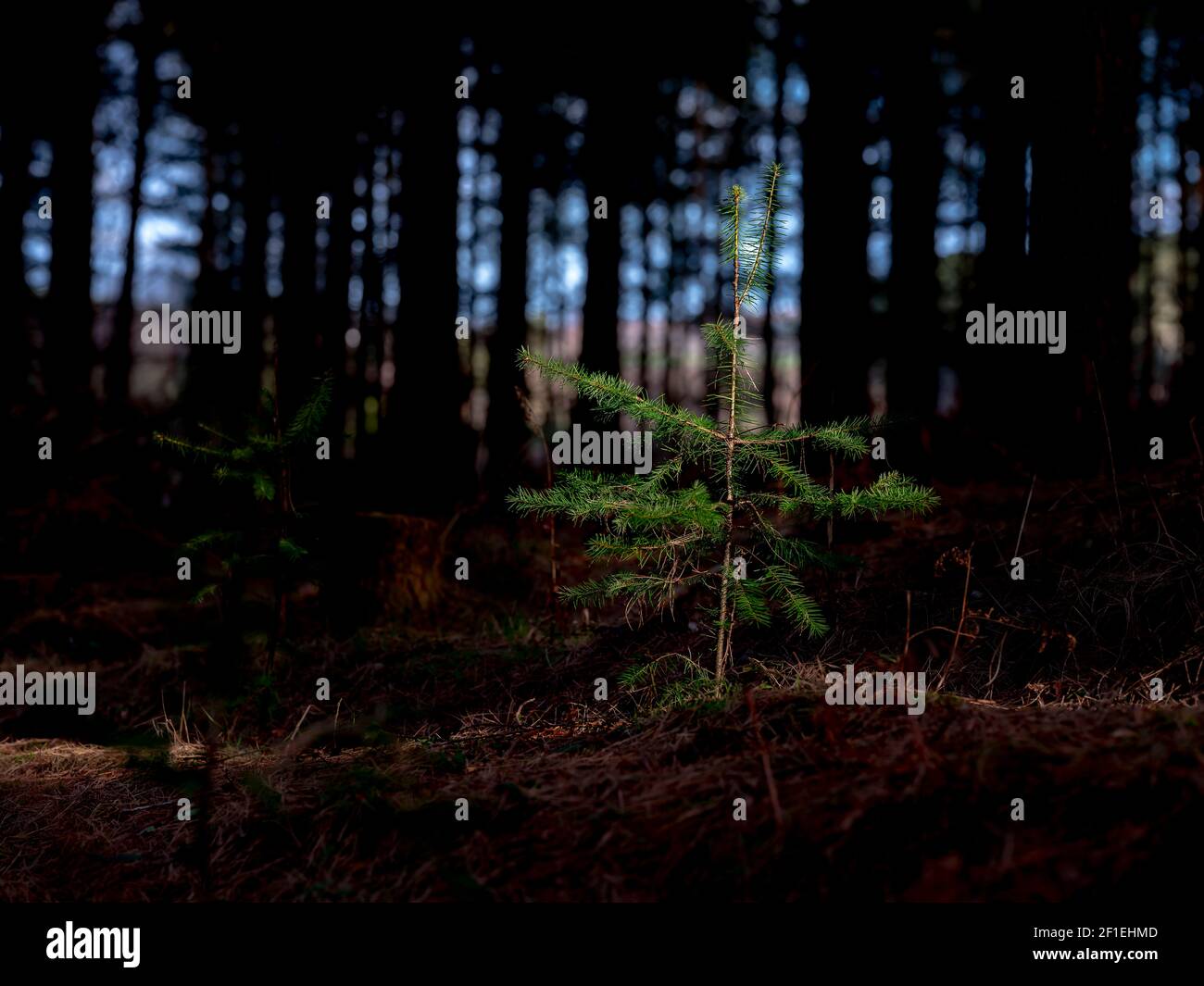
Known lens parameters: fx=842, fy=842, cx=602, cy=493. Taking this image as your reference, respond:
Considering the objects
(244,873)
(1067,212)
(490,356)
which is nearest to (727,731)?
(244,873)

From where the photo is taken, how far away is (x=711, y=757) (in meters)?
2.84

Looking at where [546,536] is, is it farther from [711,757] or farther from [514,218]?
[711,757]

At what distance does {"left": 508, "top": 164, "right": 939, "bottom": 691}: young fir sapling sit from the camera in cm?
321

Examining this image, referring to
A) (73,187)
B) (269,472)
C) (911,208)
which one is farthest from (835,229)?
(73,187)

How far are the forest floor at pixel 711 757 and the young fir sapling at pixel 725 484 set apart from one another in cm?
40

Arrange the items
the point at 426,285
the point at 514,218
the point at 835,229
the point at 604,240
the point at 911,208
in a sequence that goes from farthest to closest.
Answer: the point at 514,218 → the point at 604,240 → the point at 911,208 → the point at 426,285 → the point at 835,229

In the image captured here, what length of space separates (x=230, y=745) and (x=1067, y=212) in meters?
5.92

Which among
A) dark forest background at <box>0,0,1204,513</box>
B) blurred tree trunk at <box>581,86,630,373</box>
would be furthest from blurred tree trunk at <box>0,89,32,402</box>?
blurred tree trunk at <box>581,86,630,373</box>

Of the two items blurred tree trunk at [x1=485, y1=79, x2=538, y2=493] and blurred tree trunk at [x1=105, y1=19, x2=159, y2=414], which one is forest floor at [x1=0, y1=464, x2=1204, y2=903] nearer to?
blurred tree trunk at [x1=485, y1=79, x2=538, y2=493]

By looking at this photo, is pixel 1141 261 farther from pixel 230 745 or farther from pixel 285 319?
pixel 230 745

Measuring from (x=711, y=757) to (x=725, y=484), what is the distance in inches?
45.7

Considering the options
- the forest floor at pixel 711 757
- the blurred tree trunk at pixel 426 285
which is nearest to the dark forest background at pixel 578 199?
the blurred tree trunk at pixel 426 285

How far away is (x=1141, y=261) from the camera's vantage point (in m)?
20.2

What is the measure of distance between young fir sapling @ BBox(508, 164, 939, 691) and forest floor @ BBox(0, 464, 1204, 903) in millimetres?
403
